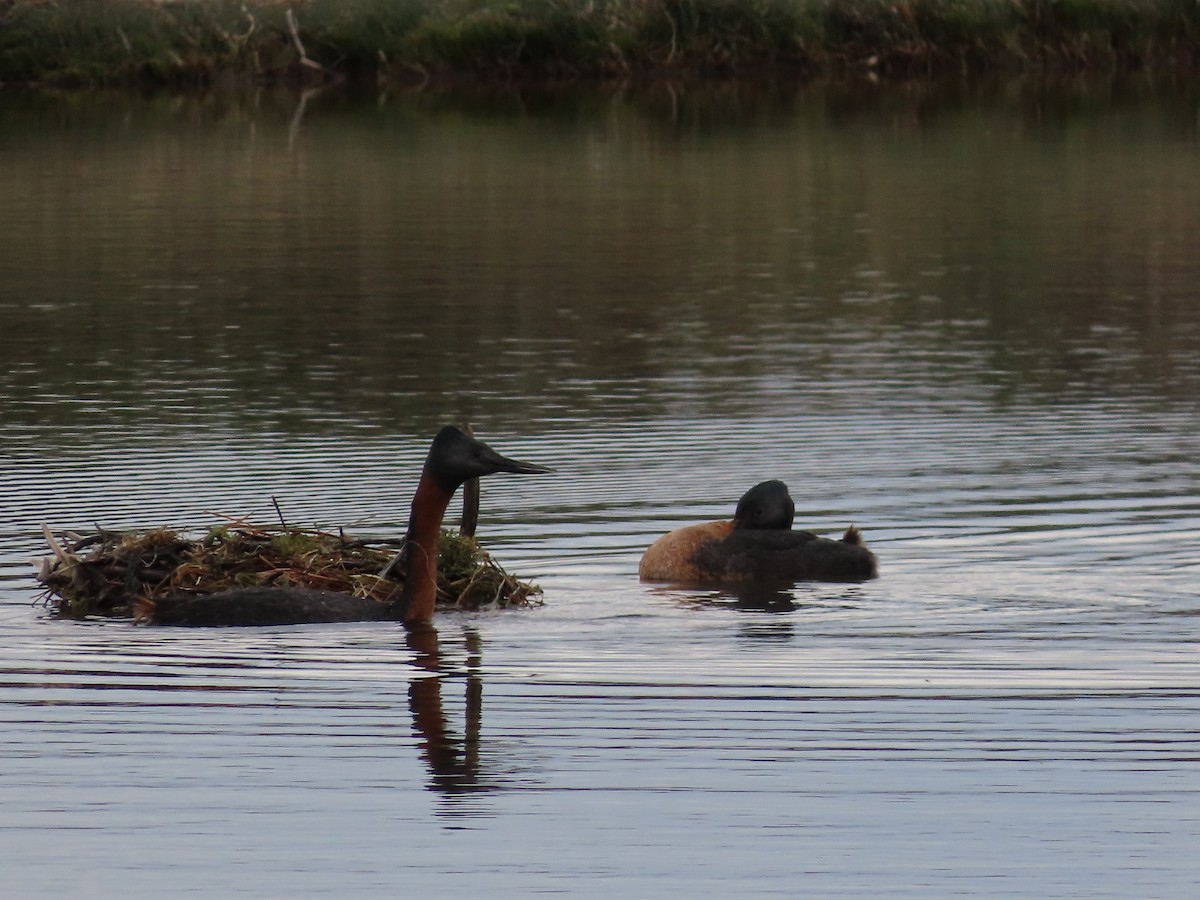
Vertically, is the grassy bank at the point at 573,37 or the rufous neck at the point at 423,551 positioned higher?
the rufous neck at the point at 423,551

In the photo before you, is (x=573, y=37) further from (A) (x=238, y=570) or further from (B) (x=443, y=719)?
(B) (x=443, y=719)

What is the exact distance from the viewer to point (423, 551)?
11.0 meters

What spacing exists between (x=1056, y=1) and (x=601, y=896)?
148 feet

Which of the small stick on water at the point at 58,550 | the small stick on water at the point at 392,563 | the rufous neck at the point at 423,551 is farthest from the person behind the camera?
the small stick on water at the point at 392,563

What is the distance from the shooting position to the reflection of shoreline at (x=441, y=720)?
8.27 m

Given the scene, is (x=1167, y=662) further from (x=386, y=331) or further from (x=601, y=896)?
(x=386, y=331)

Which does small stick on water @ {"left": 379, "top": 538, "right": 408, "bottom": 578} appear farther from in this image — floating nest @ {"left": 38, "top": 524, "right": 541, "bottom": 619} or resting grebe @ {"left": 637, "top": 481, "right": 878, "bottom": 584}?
resting grebe @ {"left": 637, "top": 481, "right": 878, "bottom": 584}

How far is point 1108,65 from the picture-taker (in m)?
51.4

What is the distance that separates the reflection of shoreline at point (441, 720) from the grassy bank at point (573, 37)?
40549mm

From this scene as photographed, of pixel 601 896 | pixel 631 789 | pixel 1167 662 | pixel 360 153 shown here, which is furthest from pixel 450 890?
pixel 360 153

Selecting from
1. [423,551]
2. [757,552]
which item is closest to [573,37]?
[757,552]

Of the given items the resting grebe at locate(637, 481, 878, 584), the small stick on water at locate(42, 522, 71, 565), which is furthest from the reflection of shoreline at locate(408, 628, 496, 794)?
the small stick on water at locate(42, 522, 71, 565)

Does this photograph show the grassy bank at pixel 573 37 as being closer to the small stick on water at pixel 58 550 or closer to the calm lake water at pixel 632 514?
the calm lake water at pixel 632 514

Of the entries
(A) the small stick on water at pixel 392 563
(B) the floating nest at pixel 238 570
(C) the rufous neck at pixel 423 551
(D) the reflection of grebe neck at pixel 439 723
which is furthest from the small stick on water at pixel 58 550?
(D) the reflection of grebe neck at pixel 439 723
